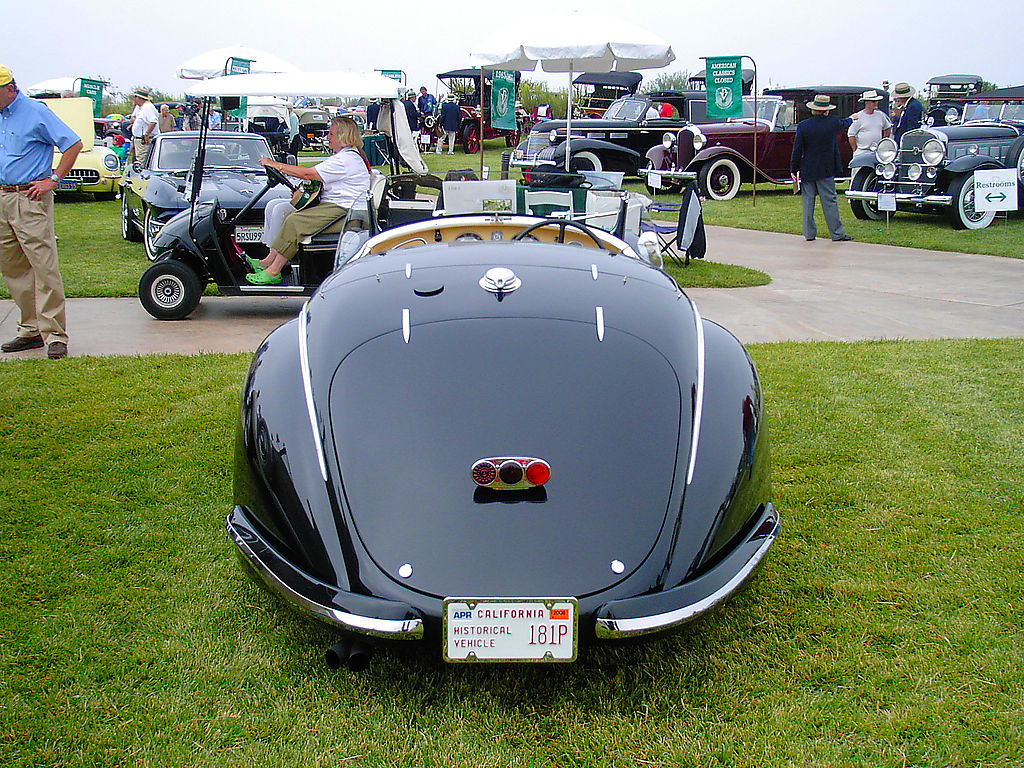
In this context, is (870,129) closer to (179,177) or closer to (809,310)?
(809,310)

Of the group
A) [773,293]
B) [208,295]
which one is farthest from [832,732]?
[208,295]

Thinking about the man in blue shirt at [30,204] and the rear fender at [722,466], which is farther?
the man in blue shirt at [30,204]

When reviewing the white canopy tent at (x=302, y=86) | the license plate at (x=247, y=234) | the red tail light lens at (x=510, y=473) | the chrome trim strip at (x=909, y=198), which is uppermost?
the white canopy tent at (x=302, y=86)

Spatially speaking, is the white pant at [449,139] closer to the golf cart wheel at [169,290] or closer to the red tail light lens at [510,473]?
the golf cart wheel at [169,290]

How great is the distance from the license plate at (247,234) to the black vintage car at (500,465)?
466cm

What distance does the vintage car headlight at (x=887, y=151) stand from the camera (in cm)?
1292

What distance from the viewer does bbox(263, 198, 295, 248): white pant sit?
705 centimetres

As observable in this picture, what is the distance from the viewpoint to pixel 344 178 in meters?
7.01

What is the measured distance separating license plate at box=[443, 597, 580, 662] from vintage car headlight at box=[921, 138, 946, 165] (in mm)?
12572

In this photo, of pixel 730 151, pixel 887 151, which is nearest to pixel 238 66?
pixel 730 151

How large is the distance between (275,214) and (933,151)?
31.9 ft

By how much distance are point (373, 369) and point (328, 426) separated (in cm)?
21

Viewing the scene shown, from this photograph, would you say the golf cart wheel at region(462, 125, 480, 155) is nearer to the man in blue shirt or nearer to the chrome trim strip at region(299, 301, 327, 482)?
the man in blue shirt

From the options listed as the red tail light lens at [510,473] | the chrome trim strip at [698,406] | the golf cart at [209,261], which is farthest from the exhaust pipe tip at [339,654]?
the golf cart at [209,261]
